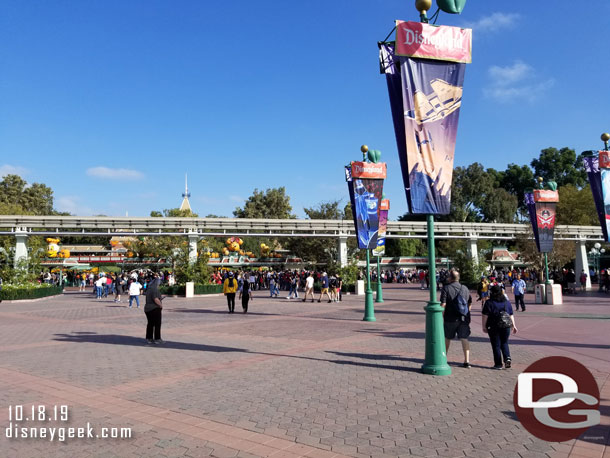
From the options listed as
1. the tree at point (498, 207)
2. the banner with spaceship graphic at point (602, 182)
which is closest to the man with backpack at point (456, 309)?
the banner with spaceship graphic at point (602, 182)

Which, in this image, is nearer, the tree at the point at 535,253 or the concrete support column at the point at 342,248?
the tree at the point at 535,253

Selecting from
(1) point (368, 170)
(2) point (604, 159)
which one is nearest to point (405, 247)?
(2) point (604, 159)

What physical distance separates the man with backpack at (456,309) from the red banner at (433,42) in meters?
3.98

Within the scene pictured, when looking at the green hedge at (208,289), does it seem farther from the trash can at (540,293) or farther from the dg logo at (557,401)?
the dg logo at (557,401)

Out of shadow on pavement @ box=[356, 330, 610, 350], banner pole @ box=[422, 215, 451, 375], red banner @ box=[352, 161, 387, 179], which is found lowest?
shadow on pavement @ box=[356, 330, 610, 350]

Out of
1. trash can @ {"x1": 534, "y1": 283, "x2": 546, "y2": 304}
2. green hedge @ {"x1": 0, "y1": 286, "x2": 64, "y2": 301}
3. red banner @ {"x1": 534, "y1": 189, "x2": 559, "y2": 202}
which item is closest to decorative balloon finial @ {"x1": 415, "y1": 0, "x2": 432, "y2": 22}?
red banner @ {"x1": 534, "y1": 189, "x2": 559, "y2": 202}

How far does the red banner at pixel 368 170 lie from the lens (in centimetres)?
1630

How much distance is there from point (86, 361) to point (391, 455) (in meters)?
6.71

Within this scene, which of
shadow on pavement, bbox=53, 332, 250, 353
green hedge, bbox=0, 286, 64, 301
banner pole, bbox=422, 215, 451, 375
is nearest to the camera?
banner pole, bbox=422, 215, 451, 375

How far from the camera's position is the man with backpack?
25.6 ft

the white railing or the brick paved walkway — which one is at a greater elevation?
the white railing

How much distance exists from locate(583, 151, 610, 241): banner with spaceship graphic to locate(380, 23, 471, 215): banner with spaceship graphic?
11503 mm

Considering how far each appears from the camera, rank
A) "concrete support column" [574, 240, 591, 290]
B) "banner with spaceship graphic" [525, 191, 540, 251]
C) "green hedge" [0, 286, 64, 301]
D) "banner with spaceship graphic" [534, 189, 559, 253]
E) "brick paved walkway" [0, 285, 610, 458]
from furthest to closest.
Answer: "concrete support column" [574, 240, 591, 290] < "green hedge" [0, 286, 64, 301] < "banner with spaceship graphic" [525, 191, 540, 251] < "banner with spaceship graphic" [534, 189, 559, 253] < "brick paved walkway" [0, 285, 610, 458]

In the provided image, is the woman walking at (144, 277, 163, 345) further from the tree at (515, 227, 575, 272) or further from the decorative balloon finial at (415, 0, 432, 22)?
the tree at (515, 227, 575, 272)
